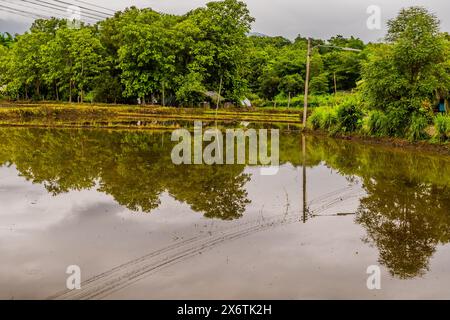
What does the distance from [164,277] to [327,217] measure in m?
4.56

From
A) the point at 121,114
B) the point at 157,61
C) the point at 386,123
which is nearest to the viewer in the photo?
the point at 386,123

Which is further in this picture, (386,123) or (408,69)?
(386,123)

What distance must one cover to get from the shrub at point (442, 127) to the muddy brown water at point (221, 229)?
297 centimetres

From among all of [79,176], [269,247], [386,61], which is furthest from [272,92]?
[269,247]

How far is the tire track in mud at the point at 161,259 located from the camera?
5860mm

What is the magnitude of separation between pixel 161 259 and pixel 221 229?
6.26 ft

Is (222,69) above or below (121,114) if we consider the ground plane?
above

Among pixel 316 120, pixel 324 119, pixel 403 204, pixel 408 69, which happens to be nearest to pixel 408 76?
pixel 408 69

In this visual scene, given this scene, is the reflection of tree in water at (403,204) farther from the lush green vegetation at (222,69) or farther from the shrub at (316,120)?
the shrub at (316,120)

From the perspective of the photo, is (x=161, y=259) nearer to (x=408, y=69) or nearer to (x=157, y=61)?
(x=408, y=69)

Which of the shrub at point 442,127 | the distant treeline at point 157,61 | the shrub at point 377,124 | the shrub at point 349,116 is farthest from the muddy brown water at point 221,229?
the distant treeline at point 157,61

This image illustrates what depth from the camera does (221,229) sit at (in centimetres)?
873

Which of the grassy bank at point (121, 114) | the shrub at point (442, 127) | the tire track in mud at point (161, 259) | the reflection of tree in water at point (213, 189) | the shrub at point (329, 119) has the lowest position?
the tire track in mud at point (161, 259)

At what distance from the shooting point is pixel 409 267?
6961 millimetres
